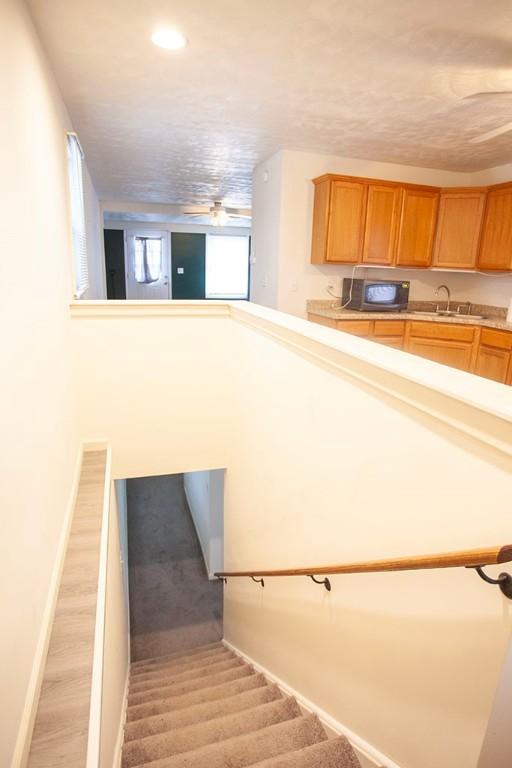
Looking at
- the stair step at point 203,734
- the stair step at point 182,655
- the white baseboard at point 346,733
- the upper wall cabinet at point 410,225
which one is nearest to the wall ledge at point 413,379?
the white baseboard at point 346,733

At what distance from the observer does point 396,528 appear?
1.28m

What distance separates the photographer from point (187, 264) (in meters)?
10.3

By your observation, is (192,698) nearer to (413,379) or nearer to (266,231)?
(413,379)

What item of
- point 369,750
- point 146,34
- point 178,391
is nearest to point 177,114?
point 146,34

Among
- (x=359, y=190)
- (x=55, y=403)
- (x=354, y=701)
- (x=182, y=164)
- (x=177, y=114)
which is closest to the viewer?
(x=354, y=701)

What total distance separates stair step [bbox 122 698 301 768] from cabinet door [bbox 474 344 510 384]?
10.7 ft

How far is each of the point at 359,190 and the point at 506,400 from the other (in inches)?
151

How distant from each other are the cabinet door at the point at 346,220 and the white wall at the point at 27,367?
2.57 metres

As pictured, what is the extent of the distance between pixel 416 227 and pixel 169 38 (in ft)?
10.4

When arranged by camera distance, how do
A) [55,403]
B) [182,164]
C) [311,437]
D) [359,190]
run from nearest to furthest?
[311,437] → [55,403] → [359,190] → [182,164]

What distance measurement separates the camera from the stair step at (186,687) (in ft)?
8.59

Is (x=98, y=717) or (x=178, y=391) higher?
(x=178, y=391)

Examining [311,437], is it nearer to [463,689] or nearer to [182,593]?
[463,689]

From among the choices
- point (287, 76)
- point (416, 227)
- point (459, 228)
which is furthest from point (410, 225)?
point (287, 76)
